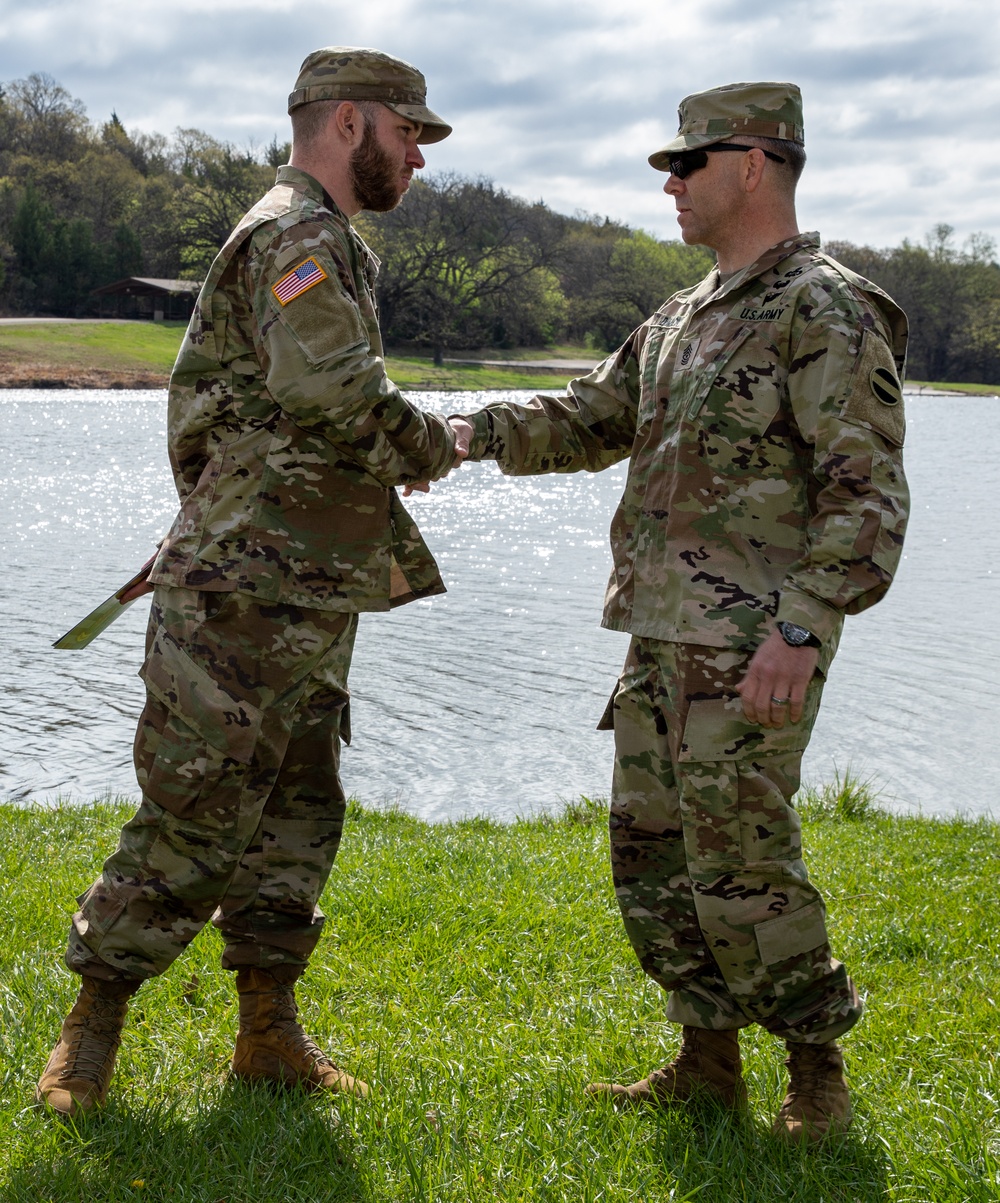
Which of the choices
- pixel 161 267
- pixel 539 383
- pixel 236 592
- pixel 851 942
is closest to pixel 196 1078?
pixel 236 592

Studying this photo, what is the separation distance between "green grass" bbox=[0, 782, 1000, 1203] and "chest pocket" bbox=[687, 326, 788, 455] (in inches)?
72.6

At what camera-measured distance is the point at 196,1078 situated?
141 inches

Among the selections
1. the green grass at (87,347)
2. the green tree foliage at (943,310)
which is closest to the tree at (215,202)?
the green grass at (87,347)

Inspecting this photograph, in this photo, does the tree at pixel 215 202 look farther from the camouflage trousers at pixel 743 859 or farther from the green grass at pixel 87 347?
the camouflage trousers at pixel 743 859

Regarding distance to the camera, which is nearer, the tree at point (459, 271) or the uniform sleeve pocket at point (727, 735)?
the uniform sleeve pocket at point (727, 735)

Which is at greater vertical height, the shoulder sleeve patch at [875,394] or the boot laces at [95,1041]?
the shoulder sleeve patch at [875,394]

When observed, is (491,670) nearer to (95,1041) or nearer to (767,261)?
(95,1041)

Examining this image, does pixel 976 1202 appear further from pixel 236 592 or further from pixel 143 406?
pixel 143 406

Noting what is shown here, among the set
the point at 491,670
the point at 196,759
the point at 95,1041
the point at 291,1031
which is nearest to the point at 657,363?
the point at 196,759

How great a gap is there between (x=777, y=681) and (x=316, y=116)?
80.5 inches

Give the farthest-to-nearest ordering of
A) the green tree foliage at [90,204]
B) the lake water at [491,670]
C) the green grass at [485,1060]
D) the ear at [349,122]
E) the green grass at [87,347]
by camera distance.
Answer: the green tree foliage at [90,204]
the green grass at [87,347]
the lake water at [491,670]
the ear at [349,122]
the green grass at [485,1060]

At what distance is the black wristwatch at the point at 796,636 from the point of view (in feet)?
10.2

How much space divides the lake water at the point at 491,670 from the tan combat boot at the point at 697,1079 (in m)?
4.47

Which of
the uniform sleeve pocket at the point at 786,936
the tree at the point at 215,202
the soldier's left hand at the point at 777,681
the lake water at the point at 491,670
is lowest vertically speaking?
the lake water at the point at 491,670
